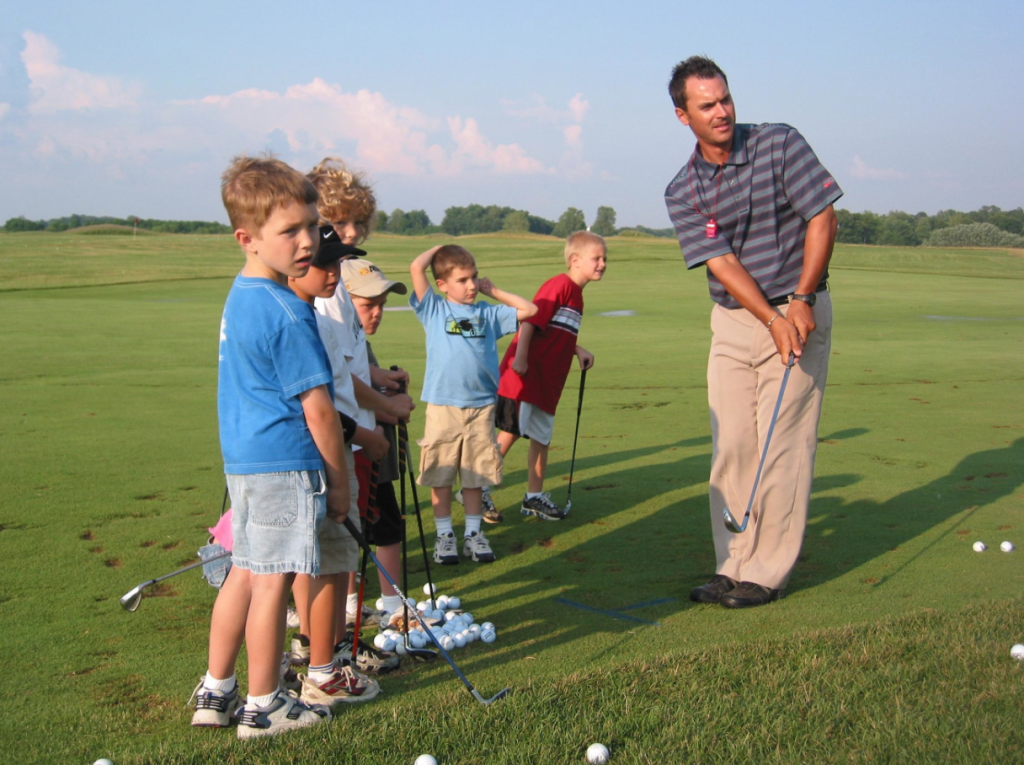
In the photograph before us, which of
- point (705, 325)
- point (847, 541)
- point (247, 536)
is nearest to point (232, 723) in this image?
point (247, 536)

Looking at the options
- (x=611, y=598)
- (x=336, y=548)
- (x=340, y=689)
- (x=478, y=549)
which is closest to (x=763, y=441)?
(x=611, y=598)

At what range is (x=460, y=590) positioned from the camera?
4648 millimetres

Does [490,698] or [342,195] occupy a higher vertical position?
[342,195]

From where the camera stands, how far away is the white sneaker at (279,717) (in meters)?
2.99

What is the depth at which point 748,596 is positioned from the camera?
4.38 meters

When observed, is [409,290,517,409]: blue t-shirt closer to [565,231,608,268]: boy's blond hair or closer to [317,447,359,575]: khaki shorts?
[565,231,608,268]: boy's blond hair

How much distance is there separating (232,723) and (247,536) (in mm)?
610

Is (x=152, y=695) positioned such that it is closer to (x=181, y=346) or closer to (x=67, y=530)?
(x=67, y=530)

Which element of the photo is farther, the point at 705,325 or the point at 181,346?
the point at 705,325

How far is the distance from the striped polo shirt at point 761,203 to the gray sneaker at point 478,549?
180 centimetres

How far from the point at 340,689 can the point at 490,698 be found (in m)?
0.53

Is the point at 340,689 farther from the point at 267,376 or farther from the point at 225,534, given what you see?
the point at 267,376

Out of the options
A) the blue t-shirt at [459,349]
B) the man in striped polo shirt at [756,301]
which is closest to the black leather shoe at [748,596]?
the man in striped polo shirt at [756,301]

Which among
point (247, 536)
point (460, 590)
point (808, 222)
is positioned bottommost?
point (460, 590)
